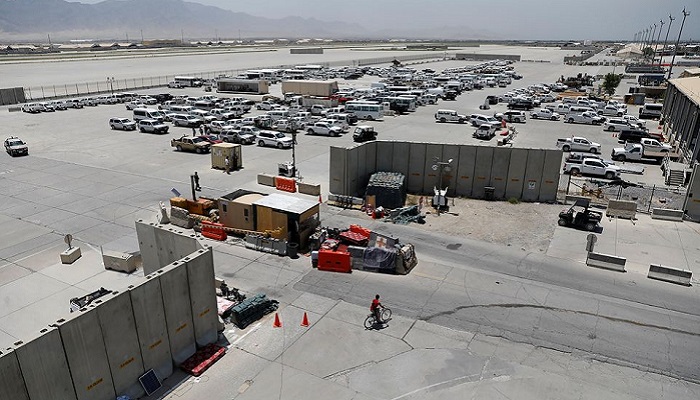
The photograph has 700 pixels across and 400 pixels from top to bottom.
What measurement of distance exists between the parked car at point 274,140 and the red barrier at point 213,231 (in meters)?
20.9

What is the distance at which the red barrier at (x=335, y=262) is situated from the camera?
2136 centimetres

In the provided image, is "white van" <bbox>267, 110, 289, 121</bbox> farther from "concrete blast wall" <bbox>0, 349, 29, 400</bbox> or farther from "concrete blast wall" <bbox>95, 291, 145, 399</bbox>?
"concrete blast wall" <bbox>0, 349, 29, 400</bbox>

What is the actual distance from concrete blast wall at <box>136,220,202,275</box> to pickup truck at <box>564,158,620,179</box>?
→ 31.3 meters

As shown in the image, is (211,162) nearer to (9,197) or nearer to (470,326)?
(9,197)

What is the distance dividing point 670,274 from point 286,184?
22.2 meters

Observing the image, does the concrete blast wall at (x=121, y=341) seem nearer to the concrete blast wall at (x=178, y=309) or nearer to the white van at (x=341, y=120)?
the concrete blast wall at (x=178, y=309)

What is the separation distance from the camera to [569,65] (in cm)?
16038

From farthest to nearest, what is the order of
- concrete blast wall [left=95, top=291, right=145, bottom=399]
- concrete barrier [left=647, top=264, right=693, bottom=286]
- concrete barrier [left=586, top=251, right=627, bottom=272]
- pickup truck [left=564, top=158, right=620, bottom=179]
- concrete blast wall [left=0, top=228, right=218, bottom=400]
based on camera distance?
pickup truck [left=564, top=158, right=620, bottom=179], concrete barrier [left=586, top=251, right=627, bottom=272], concrete barrier [left=647, top=264, right=693, bottom=286], concrete blast wall [left=95, top=291, right=145, bottom=399], concrete blast wall [left=0, top=228, right=218, bottom=400]

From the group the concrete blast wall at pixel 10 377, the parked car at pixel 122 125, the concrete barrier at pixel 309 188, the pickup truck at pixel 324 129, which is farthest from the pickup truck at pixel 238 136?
the concrete blast wall at pixel 10 377

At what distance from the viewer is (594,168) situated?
121 ft

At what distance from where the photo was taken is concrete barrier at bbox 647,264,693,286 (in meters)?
20.8

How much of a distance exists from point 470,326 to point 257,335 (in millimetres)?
7711

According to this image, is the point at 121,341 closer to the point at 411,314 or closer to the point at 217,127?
the point at 411,314

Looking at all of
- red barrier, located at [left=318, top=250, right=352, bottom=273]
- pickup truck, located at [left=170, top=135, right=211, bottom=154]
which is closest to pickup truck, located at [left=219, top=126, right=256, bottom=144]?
pickup truck, located at [left=170, top=135, right=211, bottom=154]
